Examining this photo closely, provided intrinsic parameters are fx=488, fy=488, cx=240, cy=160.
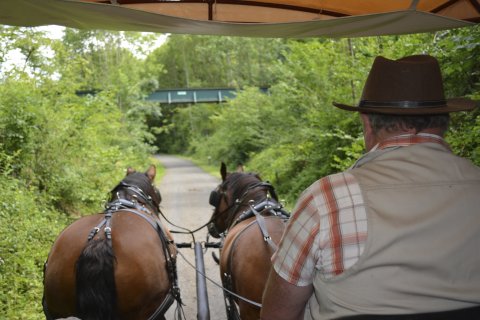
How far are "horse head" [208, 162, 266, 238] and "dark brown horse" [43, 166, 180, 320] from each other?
1.03 metres

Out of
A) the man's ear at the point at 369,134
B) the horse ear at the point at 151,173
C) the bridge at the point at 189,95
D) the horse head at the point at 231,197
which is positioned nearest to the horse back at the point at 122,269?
the horse head at the point at 231,197

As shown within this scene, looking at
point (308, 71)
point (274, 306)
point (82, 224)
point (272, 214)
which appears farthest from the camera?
point (308, 71)

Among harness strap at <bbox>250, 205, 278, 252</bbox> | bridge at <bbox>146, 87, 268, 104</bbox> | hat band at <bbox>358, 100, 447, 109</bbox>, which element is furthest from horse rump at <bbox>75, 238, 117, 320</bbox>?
bridge at <bbox>146, 87, 268, 104</bbox>

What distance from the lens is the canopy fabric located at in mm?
3307

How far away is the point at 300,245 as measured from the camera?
186 centimetres

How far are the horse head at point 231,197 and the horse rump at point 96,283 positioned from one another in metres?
1.68

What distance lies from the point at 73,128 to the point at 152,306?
795cm

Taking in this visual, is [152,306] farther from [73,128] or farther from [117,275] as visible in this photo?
[73,128]

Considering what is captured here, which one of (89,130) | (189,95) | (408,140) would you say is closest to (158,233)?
(408,140)

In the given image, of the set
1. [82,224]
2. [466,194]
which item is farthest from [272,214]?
[466,194]

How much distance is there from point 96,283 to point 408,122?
2.64m

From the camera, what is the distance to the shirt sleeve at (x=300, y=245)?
1833 millimetres

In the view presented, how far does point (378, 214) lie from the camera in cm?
174

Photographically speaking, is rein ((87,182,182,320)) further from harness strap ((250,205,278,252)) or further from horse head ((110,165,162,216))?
harness strap ((250,205,278,252))
